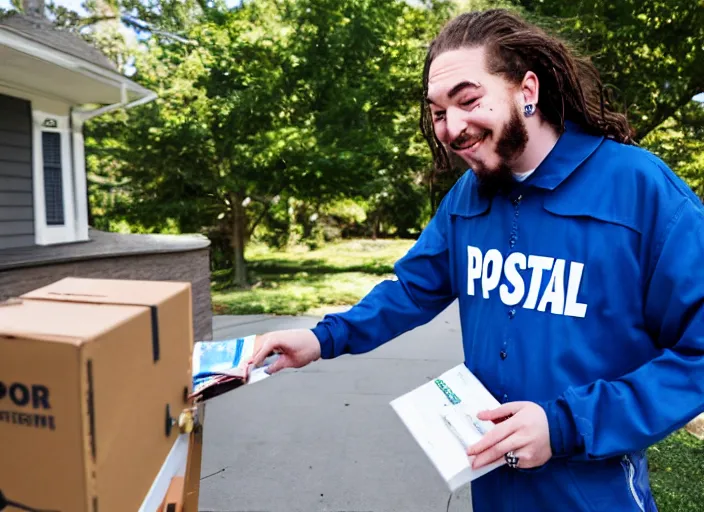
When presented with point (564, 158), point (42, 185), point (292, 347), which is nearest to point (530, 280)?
point (564, 158)

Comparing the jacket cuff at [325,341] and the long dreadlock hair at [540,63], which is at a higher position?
the long dreadlock hair at [540,63]

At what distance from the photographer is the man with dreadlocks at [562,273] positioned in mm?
1112

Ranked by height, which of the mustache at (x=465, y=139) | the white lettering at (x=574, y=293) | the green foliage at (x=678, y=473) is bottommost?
the green foliage at (x=678, y=473)

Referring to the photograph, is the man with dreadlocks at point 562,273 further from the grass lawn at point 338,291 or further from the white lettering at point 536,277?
the grass lawn at point 338,291

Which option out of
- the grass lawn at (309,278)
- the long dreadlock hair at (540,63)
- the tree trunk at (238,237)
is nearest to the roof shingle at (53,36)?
the grass lawn at (309,278)

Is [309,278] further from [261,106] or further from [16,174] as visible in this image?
[16,174]

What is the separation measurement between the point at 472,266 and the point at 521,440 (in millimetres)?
489

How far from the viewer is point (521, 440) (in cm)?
112

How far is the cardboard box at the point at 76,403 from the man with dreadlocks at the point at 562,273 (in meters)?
0.50

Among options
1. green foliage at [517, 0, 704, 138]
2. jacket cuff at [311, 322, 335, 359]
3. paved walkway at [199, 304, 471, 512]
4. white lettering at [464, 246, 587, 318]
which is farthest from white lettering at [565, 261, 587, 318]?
green foliage at [517, 0, 704, 138]

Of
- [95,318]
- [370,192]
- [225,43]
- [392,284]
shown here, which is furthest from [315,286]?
[95,318]

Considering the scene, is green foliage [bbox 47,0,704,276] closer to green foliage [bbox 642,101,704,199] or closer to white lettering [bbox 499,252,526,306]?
green foliage [bbox 642,101,704,199]

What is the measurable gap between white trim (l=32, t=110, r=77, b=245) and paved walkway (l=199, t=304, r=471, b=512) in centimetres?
379

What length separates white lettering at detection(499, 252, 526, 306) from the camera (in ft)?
4.35
